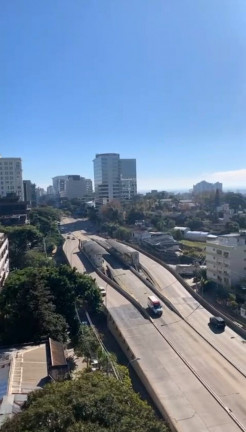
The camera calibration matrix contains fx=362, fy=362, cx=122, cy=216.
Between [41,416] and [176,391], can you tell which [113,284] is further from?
[41,416]

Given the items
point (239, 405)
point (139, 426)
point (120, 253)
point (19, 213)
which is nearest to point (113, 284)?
point (120, 253)

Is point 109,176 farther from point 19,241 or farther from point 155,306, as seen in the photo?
point 155,306

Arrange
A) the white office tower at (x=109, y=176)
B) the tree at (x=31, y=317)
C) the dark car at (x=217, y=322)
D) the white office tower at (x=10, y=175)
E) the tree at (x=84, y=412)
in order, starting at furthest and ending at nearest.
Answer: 1. the white office tower at (x=109, y=176)
2. the white office tower at (x=10, y=175)
3. the dark car at (x=217, y=322)
4. the tree at (x=31, y=317)
5. the tree at (x=84, y=412)

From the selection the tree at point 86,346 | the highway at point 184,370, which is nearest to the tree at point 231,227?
the highway at point 184,370

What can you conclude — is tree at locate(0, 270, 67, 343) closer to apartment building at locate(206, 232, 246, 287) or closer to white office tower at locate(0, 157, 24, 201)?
apartment building at locate(206, 232, 246, 287)

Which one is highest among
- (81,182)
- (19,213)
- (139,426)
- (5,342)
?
(81,182)

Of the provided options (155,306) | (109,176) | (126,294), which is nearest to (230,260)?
(155,306)

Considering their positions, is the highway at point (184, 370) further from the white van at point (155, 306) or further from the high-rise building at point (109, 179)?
the high-rise building at point (109, 179)

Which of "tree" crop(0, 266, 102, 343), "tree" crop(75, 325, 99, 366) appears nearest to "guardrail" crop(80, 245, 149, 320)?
"tree" crop(0, 266, 102, 343)
